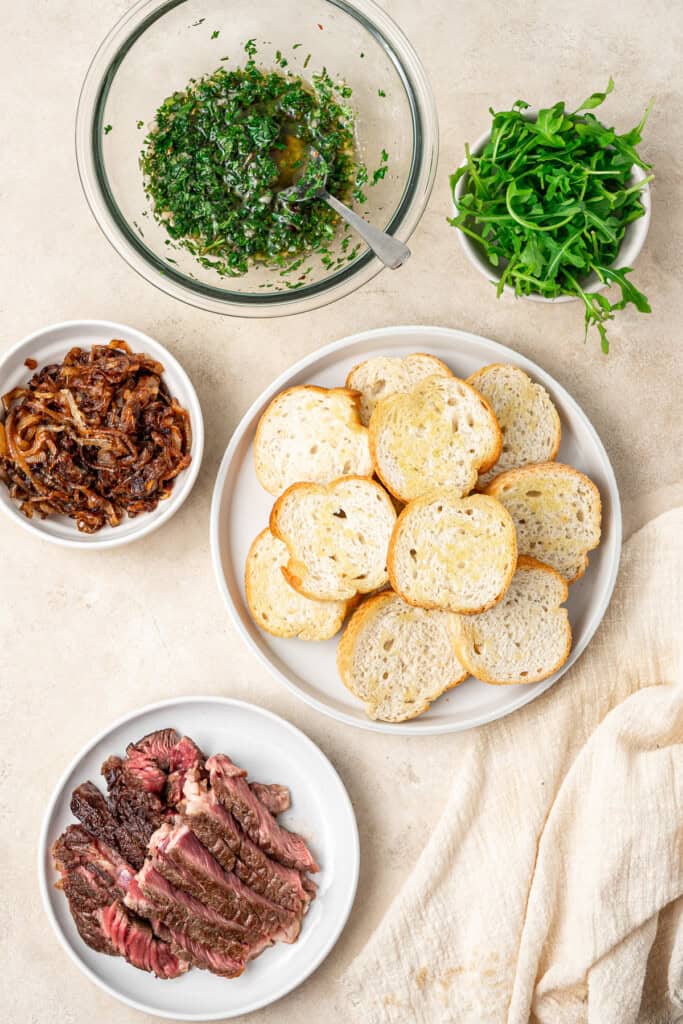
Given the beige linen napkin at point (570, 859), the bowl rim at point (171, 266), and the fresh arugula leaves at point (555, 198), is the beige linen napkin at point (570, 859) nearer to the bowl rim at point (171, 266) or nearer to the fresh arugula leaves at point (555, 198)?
the fresh arugula leaves at point (555, 198)

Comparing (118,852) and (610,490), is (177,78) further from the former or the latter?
(118,852)

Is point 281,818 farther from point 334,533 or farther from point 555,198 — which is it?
point 555,198

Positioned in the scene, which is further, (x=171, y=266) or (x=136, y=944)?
(x=136, y=944)

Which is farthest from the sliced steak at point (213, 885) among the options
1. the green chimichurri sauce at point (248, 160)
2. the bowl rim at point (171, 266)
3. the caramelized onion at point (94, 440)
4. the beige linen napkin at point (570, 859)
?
the green chimichurri sauce at point (248, 160)

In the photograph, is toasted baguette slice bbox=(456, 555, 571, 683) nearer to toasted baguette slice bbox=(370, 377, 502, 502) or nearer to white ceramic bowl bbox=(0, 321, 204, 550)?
toasted baguette slice bbox=(370, 377, 502, 502)

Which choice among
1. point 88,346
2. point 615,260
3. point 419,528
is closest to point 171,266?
point 88,346

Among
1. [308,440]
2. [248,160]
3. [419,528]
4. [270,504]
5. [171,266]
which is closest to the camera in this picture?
[248,160]

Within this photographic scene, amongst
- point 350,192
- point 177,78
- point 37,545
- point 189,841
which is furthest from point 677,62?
point 189,841
